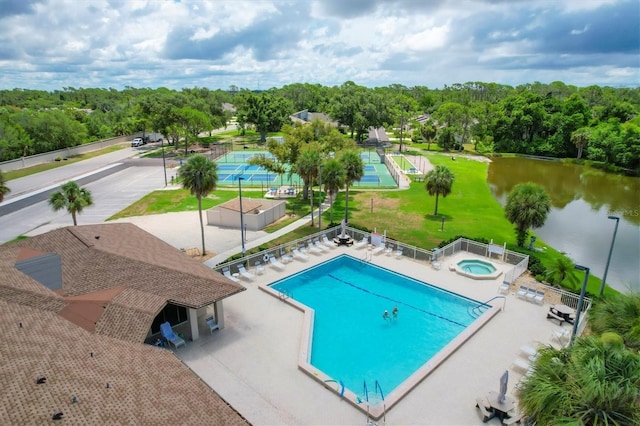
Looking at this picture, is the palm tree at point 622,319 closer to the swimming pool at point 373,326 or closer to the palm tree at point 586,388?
the palm tree at point 586,388

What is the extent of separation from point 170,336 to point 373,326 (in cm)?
1024

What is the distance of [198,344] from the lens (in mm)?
18750

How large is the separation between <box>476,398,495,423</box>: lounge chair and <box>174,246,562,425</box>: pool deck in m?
0.21

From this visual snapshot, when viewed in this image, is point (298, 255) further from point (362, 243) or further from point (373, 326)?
point (373, 326)

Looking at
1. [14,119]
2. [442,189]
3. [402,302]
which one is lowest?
[402,302]

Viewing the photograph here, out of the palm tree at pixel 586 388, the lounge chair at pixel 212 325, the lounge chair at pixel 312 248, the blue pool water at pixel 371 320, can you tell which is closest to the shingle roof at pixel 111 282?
the lounge chair at pixel 212 325

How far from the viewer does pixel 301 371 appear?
56.0 ft

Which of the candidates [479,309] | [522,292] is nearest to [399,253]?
[479,309]

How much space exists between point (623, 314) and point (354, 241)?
62.7ft

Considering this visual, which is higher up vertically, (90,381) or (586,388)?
(586,388)

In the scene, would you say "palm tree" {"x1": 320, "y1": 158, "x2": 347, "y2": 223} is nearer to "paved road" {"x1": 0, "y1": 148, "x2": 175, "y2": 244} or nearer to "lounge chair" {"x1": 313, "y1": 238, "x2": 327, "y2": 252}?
"lounge chair" {"x1": 313, "y1": 238, "x2": 327, "y2": 252}

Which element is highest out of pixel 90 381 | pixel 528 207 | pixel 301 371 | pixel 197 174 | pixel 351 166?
pixel 197 174

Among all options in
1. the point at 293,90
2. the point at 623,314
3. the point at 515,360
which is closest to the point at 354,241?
the point at 515,360

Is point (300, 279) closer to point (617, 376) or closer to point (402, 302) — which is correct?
point (402, 302)
